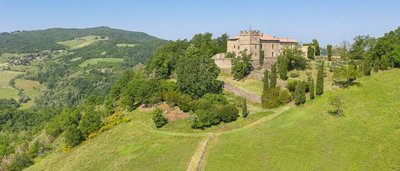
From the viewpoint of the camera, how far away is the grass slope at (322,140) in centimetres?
5828

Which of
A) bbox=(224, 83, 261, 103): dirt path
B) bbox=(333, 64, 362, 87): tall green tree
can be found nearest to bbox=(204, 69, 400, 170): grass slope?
bbox=(333, 64, 362, 87): tall green tree

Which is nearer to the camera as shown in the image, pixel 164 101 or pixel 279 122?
pixel 279 122

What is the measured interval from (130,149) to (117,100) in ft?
144

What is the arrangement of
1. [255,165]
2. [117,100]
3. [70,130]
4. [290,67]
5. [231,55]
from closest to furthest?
[255,165], [70,130], [290,67], [231,55], [117,100]

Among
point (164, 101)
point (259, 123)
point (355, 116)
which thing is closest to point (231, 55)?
point (164, 101)

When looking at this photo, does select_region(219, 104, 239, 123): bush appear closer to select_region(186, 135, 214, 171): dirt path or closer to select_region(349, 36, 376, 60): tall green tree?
select_region(186, 135, 214, 171): dirt path

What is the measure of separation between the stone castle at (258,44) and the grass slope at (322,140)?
2992 centimetres

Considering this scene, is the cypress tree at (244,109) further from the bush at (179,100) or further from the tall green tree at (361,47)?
the tall green tree at (361,47)

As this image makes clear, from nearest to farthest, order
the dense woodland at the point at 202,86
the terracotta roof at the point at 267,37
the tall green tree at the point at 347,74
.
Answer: the dense woodland at the point at 202,86 → the tall green tree at the point at 347,74 → the terracotta roof at the point at 267,37

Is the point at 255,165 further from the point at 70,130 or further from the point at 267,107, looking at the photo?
the point at 70,130

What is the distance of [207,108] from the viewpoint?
3142 inches

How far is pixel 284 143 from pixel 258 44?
4582 centimetres

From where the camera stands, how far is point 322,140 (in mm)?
63500

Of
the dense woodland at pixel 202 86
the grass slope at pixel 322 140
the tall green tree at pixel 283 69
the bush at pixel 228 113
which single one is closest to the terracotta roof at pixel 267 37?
the dense woodland at pixel 202 86
